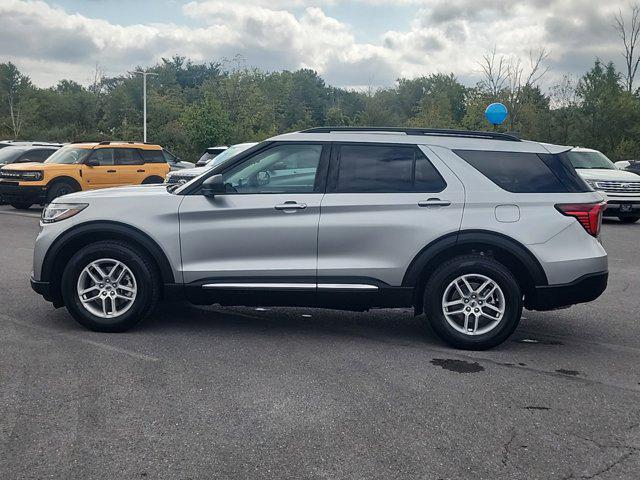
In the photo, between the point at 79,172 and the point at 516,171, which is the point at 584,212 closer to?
the point at 516,171

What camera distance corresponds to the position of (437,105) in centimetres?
6812

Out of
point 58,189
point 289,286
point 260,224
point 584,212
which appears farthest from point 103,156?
point 584,212

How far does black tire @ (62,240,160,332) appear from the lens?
245 inches

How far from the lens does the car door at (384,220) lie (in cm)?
600

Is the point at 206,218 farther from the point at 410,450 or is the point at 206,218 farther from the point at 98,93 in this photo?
the point at 98,93

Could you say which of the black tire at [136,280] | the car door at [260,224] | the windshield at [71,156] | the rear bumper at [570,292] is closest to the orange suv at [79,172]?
the windshield at [71,156]

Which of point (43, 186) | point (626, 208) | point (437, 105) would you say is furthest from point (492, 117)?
point (437, 105)

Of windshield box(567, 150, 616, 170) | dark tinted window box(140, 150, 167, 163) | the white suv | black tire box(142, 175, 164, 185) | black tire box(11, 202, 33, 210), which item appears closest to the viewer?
the white suv

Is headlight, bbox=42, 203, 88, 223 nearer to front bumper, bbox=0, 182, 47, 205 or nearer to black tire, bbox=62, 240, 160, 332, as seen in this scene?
black tire, bbox=62, 240, 160, 332

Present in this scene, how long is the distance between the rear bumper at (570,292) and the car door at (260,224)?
1843 mm

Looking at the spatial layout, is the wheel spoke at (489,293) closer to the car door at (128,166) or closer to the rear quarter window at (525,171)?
the rear quarter window at (525,171)

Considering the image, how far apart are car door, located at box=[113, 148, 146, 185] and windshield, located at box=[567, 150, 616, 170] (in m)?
11.1

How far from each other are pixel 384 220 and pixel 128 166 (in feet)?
47.8

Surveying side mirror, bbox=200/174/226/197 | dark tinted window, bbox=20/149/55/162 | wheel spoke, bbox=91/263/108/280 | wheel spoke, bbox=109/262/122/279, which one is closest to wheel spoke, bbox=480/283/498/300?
side mirror, bbox=200/174/226/197
